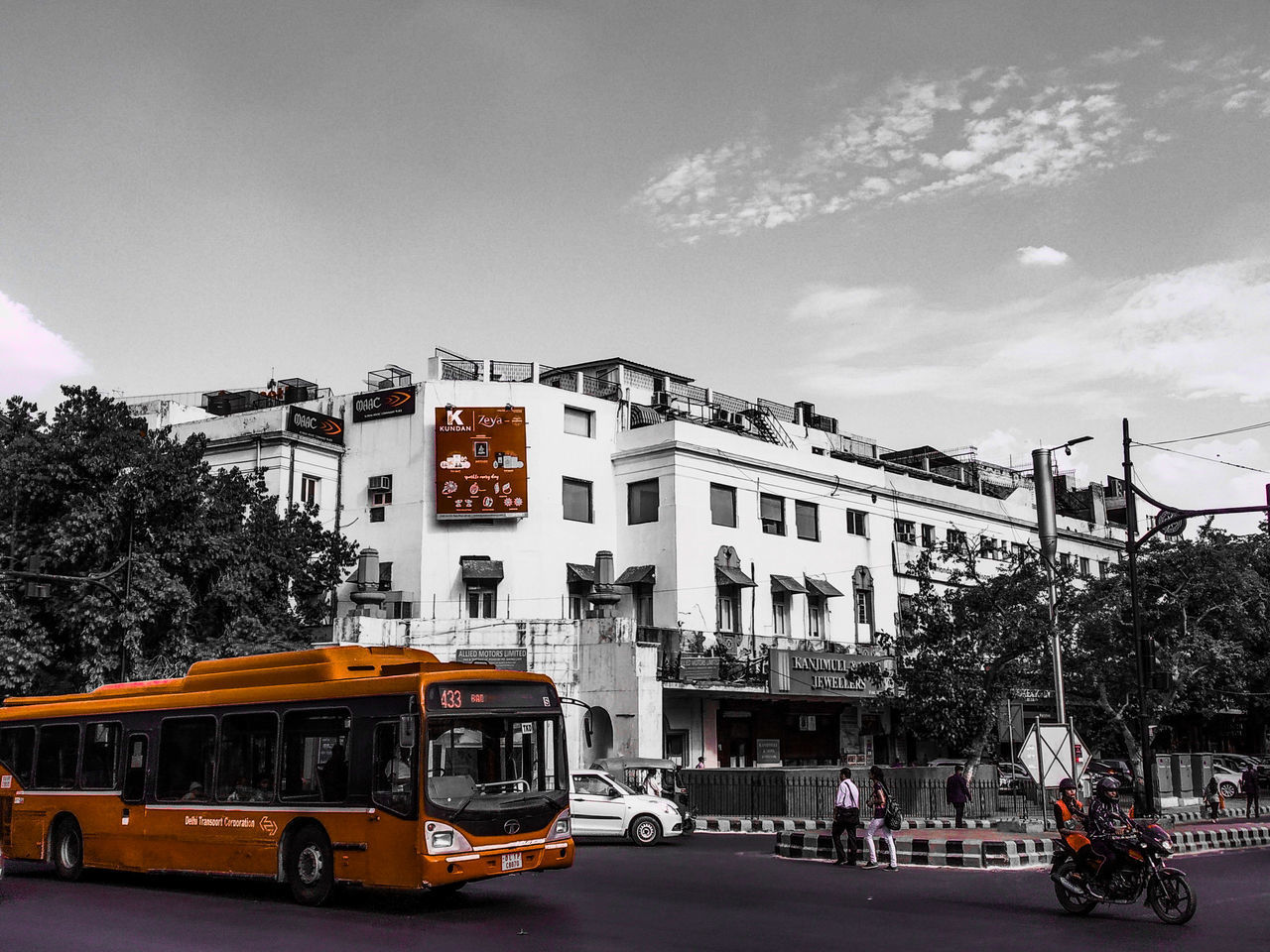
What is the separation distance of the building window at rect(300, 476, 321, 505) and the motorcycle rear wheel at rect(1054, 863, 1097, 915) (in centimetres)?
3088

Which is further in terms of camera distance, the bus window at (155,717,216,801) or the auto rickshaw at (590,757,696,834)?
the auto rickshaw at (590,757,696,834)

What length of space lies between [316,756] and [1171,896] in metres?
9.54

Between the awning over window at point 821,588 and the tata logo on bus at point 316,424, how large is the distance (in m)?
16.5

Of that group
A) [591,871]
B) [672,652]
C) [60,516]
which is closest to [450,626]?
[672,652]

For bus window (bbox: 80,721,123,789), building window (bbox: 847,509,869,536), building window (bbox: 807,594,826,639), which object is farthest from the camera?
building window (bbox: 847,509,869,536)

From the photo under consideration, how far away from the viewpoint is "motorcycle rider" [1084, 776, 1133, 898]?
524 inches

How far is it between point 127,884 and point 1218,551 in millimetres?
33337

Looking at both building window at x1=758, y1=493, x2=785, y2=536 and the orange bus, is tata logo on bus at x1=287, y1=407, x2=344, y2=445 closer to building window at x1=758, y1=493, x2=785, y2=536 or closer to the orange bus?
building window at x1=758, y1=493, x2=785, y2=536

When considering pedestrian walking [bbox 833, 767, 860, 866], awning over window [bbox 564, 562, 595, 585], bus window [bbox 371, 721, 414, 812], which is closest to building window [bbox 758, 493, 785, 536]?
awning over window [bbox 564, 562, 595, 585]

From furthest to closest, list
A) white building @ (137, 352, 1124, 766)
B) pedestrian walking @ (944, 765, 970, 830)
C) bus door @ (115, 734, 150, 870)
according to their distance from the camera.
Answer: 1. white building @ (137, 352, 1124, 766)
2. pedestrian walking @ (944, 765, 970, 830)
3. bus door @ (115, 734, 150, 870)

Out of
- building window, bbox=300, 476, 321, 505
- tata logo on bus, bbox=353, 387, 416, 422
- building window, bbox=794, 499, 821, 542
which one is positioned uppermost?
tata logo on bus, bbox=353, 387, 416, 422

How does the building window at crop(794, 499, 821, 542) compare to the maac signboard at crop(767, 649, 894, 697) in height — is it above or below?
above

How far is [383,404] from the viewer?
134 ft

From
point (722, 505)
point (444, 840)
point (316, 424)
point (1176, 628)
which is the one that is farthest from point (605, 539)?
point (444, 840)
